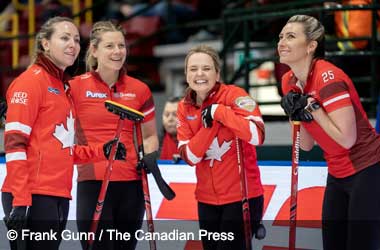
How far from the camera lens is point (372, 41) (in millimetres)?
6832

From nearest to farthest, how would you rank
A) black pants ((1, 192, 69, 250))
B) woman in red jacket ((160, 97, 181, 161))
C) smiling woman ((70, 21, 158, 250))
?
black pants ((1, 192, 69, 250)), smiling woman ((70, 21, 158, 250)), woman in red jacket ((160, 97, 181, 161))

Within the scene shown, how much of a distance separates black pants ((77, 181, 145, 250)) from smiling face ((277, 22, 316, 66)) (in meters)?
1.23

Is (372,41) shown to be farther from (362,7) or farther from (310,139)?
(310,139)

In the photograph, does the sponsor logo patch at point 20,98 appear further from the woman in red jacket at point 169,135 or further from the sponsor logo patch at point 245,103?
the woman in red jacket at point 169,135

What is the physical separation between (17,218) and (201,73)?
1333 millimetres

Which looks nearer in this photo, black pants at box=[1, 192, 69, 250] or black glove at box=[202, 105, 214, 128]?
black pants at box=[1, 192, 69, 250]

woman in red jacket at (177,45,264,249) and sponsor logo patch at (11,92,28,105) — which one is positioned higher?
sponsor logo patch at (11,92,28,105)

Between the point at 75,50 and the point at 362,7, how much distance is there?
122 inches

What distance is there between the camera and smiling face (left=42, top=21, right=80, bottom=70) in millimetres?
4395

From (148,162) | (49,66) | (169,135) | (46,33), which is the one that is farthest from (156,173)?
(169,135)

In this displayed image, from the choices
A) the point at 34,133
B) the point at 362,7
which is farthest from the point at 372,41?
the point at 34,133

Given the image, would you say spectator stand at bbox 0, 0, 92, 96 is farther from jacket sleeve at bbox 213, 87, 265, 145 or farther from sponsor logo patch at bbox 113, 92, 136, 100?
jacket sleeve at bbox 213, 87, 265, 145

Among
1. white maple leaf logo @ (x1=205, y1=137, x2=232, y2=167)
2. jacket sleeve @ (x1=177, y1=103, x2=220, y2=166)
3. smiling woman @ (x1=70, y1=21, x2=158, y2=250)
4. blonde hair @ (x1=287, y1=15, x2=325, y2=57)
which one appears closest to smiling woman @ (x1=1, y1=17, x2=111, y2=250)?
smiling woman @ (x1=70, y1=21, x2=158, y2=250)

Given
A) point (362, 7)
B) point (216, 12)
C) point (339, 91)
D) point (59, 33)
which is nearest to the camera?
point (339, 91)
